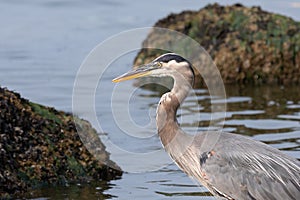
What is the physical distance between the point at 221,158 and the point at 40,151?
8.13ft

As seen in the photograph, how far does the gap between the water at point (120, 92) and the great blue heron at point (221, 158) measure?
120 cm

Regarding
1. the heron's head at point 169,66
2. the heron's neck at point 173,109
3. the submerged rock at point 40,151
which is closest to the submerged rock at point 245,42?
the submerged rock at point 40,151

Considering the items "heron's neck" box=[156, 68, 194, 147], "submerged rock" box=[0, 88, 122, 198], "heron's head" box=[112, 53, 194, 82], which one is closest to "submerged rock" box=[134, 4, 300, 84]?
"submerged rock" box=[0, 88, 122, 198]

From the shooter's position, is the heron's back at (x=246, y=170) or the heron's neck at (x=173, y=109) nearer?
the heron's back at (x=246, y=170)

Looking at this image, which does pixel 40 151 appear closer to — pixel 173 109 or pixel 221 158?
pixel 173 109

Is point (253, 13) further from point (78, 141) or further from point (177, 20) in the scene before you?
point (78, 141)

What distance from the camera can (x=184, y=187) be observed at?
32.4 feet

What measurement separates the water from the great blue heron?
120cm

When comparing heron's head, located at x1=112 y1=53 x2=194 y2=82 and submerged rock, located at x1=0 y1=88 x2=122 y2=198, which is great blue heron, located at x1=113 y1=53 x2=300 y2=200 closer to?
heron's head, located at x1=112 y1=53 x2=194 y2=82

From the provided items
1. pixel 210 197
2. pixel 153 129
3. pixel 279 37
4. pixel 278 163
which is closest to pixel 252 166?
pixel 278 163

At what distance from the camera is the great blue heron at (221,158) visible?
8008mm

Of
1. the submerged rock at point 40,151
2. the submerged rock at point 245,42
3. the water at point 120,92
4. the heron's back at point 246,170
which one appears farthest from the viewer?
the submerged rock at point 245,42

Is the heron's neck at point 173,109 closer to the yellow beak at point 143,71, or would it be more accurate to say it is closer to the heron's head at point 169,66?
the heron's head at point 169,66

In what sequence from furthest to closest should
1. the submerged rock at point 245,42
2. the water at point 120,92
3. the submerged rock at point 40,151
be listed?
1. the submerged rock at point 245,42
2. the water at point 120,92
3. the submerged rock at point 40,151
